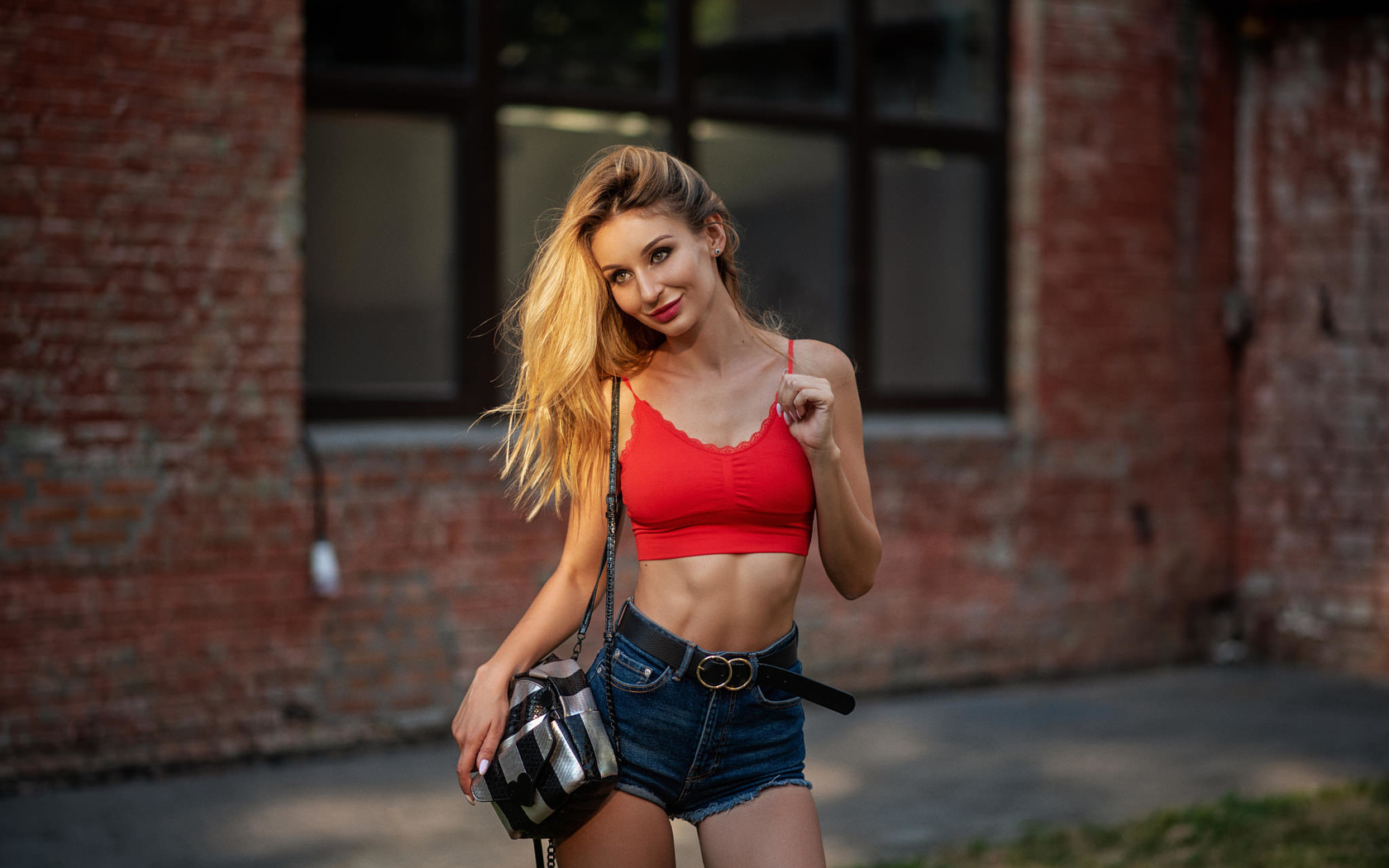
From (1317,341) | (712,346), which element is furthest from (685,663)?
(1317,341)

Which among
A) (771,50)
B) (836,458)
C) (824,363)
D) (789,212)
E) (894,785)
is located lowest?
(894,785)

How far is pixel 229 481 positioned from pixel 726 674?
150 inches

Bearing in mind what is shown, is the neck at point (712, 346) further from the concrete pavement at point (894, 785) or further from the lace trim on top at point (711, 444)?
the concrete pavement at point (894, 785)

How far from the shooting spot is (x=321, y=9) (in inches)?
248

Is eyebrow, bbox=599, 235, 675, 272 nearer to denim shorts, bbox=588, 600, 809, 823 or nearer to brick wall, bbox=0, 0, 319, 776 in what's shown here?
denim shorts, bbox=588, 600, 809, 823

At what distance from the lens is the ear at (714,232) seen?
9.19ft

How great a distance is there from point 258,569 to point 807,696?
3811mm

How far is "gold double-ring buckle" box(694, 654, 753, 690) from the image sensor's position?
2.66 m

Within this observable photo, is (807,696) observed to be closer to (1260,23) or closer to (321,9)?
(321,9)

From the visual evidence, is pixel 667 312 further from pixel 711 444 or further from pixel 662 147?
pixel 662 147

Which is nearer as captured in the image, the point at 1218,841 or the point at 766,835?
the point at 766,835

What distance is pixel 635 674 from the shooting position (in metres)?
2.70

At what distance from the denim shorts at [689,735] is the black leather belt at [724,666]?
0.01 meters

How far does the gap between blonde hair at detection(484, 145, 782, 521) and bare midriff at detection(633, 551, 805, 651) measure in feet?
0.89
